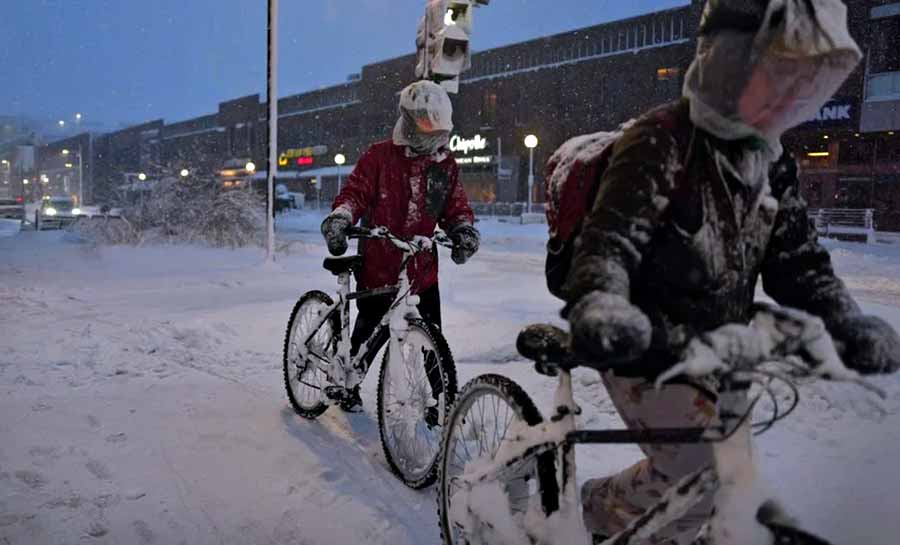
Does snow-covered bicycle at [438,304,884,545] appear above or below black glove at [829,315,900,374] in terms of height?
below

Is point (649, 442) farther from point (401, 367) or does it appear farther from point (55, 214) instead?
point (55, 214)

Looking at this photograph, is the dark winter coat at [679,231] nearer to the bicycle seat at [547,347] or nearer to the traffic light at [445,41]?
the bicycle seat at [547,347]

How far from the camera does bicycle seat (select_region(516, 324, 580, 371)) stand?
2070 millimetres

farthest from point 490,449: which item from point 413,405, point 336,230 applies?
point 336,230

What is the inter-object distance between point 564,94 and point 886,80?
17.4 metres

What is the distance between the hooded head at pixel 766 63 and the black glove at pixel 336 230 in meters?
2.40

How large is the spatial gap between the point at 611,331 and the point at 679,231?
0.42 meters

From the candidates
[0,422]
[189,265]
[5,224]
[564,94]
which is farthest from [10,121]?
[0,422]

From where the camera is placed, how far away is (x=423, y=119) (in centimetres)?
420

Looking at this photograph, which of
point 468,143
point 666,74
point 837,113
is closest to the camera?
point 837,113

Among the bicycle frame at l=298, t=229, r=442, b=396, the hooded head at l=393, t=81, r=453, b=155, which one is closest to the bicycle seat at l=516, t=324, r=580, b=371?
the bicycle frame at l=298, t=229, r=442, b=396

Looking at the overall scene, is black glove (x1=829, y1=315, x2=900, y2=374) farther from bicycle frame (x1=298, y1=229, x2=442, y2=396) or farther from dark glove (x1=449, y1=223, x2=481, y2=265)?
dark glove (x1=449, y1=223, x2=481, y2=265)

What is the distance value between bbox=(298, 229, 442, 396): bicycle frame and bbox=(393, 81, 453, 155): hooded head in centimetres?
67

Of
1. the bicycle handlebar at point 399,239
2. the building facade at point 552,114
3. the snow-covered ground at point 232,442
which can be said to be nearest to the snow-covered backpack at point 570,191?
the snow-covered ground at point 232,442
